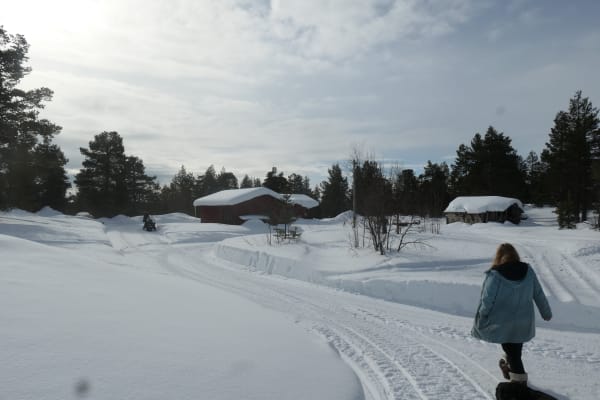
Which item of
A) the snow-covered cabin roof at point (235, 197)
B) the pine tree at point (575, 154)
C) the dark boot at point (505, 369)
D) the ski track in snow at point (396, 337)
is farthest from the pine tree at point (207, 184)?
the dark boot at point (505, 369)

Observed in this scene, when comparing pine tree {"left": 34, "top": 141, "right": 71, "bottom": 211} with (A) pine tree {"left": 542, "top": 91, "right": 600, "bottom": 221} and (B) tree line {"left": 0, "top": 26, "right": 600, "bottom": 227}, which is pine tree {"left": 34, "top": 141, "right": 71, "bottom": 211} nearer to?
(B) tree line {"left": 0, "top": 26, "right": 600, "bottom": 227}

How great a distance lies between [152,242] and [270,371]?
2358 cm

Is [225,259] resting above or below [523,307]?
below

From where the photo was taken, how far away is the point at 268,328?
6.61 metres

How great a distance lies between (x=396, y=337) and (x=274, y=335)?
89.7 inches

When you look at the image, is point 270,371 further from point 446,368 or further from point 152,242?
point 152,242

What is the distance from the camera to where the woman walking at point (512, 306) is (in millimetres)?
4523

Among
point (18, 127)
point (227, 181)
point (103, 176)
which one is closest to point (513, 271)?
point (18, 127)

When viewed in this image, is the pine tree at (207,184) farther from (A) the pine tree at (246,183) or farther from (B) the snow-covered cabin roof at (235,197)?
(B) the snow-covered cabin roof at (235,197)

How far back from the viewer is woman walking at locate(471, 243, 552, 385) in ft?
14.8

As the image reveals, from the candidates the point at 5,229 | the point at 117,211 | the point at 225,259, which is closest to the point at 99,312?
the point at 225,259

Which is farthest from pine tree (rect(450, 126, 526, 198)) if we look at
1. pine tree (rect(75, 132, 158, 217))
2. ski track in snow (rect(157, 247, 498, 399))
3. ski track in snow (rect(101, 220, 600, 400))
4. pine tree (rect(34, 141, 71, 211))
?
pine tree (rect(34, 141, 71, 211))

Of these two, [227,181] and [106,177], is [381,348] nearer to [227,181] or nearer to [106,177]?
[106,177]

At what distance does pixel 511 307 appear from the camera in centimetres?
454
